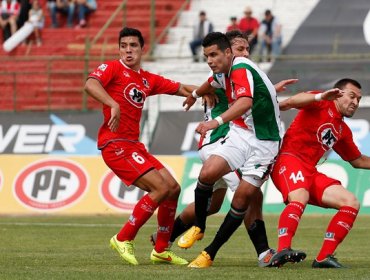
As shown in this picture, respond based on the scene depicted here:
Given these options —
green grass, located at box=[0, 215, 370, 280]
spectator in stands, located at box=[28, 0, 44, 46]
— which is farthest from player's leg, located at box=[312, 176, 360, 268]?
spectator in stands, located at box=[28, 0, 44, 46]

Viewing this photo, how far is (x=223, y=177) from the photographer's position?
45.3 ft

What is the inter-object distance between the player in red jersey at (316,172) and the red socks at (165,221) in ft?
4.18

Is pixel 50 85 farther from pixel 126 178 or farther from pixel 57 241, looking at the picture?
pixel 126 178

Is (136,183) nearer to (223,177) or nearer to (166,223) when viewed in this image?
(166,223)

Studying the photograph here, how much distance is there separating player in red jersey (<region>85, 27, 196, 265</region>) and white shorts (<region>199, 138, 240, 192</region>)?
0.72 meters

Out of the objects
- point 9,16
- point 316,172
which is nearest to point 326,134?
point 316,172

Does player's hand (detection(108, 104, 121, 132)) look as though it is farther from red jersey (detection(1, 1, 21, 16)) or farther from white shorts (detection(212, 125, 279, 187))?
red jersey (detection(1, 1, 21, 16))

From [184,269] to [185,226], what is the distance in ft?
5.25

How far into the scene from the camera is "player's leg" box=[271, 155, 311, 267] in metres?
12.3

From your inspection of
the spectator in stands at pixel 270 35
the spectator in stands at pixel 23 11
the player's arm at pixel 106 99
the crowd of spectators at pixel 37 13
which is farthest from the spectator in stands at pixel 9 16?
the player's arm at pixel 106 99

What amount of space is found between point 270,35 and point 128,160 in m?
18.0

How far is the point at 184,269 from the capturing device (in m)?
12.4

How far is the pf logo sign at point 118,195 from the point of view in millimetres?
23766

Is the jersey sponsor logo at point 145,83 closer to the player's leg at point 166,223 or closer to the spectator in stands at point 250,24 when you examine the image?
the player's leg at point 166,223
